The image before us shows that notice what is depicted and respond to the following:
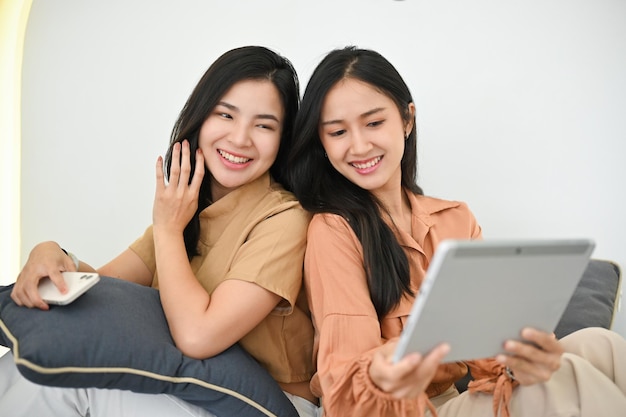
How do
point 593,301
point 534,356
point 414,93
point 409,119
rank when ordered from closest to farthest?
point 534,356 < point 409,119 < point 593,301 < point 414,93

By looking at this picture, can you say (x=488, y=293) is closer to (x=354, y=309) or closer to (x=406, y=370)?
(x=406, y=370)

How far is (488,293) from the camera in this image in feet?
3.03

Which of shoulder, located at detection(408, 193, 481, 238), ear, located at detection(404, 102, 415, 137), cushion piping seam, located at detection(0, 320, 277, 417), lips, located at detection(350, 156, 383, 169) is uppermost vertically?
ear, located at detection(404, 102, 415, 137)

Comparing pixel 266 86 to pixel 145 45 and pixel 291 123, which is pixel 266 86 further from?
pixel 145 45

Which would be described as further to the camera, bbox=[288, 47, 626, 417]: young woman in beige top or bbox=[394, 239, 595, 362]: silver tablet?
bbox=[288, 47, 626, 417]: young woman in beige top

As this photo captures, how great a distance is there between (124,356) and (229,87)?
1.94ft

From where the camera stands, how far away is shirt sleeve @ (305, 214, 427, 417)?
1063mm

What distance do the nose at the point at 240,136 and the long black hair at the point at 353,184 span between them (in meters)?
0.11

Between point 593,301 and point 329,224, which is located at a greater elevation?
point 329,224

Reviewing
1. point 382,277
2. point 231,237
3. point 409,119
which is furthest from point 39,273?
point 409,119

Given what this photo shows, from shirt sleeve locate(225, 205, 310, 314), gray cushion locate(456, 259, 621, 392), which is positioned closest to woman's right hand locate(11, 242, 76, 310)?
shirt sleeve locate(225, 205, 310, 314)

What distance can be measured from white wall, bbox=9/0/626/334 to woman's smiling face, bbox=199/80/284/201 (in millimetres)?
612

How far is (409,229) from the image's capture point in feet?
4.87

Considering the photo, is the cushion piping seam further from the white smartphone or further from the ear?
the ear
